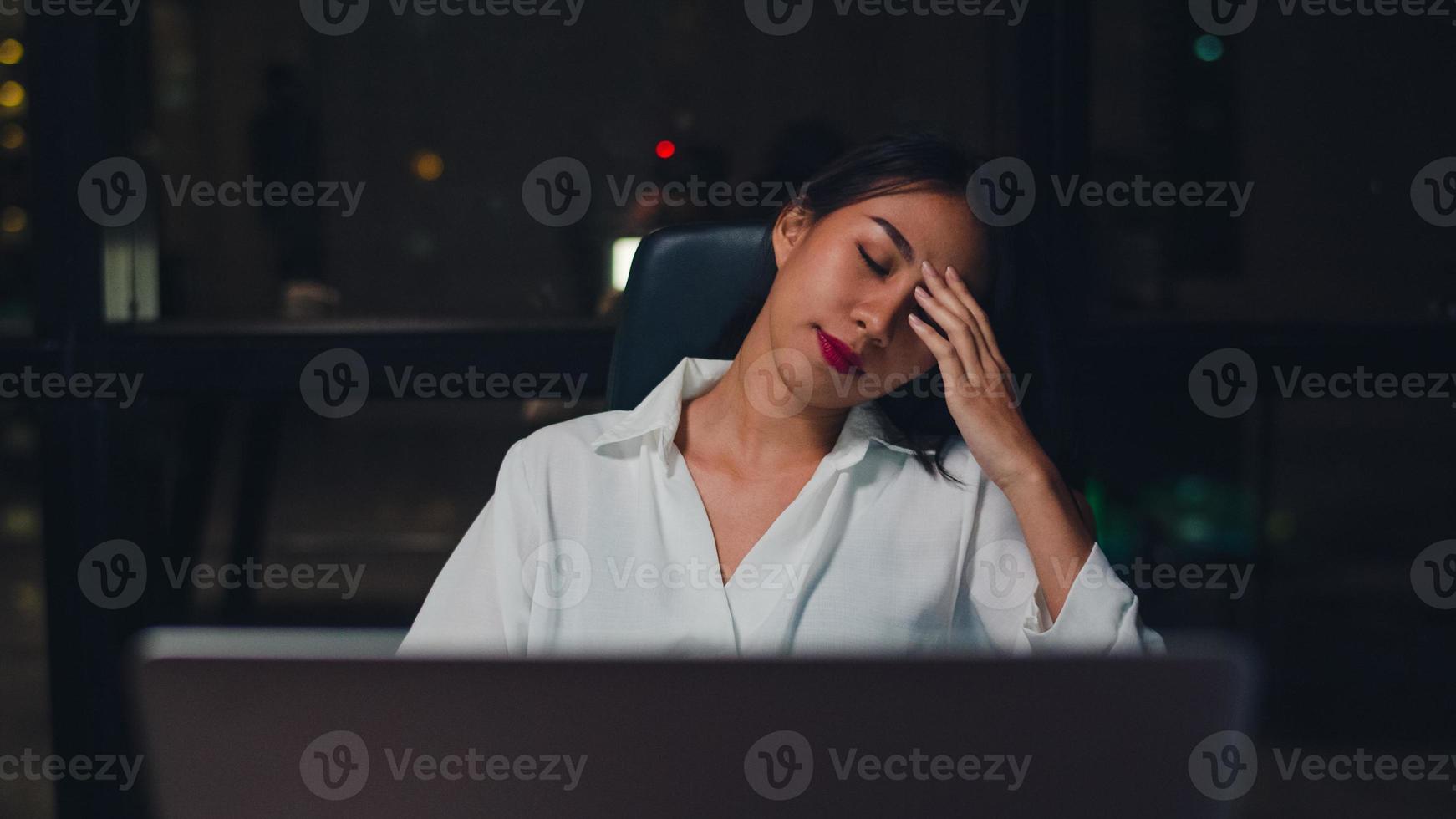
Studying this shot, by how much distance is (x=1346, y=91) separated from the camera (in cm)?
407

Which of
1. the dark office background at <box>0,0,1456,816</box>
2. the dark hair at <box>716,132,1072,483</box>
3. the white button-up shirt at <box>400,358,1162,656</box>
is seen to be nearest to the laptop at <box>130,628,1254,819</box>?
the white button-up shirt at <box>400,358,1162,656</box>

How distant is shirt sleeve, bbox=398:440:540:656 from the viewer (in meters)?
1.26

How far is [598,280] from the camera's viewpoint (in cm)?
407

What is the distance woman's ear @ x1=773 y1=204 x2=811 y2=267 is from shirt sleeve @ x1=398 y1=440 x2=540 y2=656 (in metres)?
0.41

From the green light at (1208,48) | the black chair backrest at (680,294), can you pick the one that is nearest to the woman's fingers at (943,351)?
the black chair backrest at (680,294)

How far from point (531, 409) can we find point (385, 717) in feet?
5.97

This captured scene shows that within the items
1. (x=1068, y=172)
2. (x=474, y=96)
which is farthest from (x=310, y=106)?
(x=1068, y=172)

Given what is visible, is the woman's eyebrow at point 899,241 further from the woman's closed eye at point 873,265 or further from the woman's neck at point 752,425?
the woman's neck at point 752,425

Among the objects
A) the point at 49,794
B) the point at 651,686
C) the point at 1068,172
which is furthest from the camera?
the point at 49,794

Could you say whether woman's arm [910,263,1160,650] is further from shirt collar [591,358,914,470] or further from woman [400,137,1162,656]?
shirt collar [591,358,914,470]

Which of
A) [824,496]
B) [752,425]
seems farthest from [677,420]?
[824,496]

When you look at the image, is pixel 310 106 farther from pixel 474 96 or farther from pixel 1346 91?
pixel 1346 91

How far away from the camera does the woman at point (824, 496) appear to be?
1.24 metres

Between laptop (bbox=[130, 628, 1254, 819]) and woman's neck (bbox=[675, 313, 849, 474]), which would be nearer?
laptop (bbox=[130, 628, 1254, 819])
